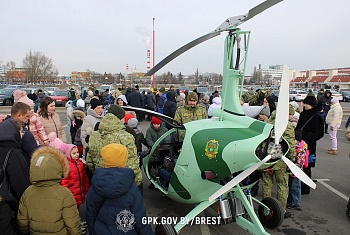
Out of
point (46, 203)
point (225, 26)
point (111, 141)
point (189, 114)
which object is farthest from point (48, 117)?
point (225, 26)

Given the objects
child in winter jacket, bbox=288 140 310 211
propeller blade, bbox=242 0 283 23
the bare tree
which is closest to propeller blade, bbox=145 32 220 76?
propeller blade, bbox=242 0 283 23

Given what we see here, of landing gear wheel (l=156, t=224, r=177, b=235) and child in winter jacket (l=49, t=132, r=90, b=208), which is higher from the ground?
child in winter jacket (l=49, t=132, r=90, b=208)

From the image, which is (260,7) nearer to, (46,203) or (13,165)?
(46,203)

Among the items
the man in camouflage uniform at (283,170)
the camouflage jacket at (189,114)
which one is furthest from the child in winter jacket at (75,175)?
the man in camouflage uniform at (283,170)

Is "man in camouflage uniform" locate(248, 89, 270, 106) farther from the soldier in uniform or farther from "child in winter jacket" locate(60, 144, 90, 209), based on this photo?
"child in winter jacket" locate(60, 144, 90, 209)

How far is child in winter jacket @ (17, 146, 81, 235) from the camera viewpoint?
2.49 m

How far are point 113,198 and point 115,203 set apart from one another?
0.19 ft

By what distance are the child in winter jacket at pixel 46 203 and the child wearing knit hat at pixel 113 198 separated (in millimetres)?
222

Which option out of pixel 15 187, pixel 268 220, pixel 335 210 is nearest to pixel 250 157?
pixel 268 220

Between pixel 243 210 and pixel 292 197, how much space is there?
1.77 m

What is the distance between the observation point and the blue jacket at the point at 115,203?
95.5 inches

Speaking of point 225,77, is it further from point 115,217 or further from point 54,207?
point 54,207

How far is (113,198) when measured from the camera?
8.12 feet

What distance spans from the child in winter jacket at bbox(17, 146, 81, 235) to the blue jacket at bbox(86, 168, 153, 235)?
0.76ft
